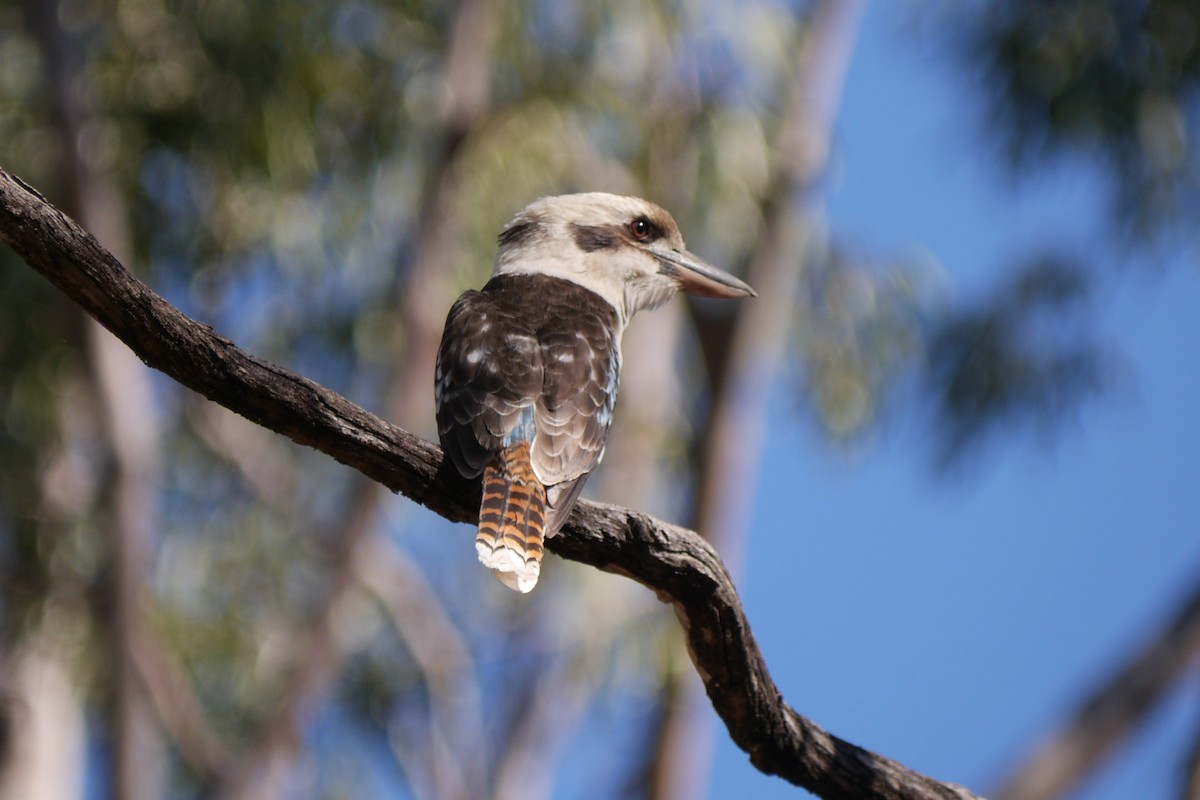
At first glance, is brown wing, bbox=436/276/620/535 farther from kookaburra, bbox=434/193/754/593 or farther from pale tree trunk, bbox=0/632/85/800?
pale tree trunk, bbox=0/632/85/800

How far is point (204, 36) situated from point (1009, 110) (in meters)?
3.55

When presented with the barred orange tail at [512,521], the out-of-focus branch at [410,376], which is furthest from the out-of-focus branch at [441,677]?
the barred orange tail at [512,521]

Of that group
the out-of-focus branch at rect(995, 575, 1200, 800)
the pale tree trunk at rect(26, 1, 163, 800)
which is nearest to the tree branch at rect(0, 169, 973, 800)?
the out-of-focus branch at rect(995, 575, 1200, 800)

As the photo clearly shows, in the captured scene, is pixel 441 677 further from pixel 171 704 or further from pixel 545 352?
pixel 545 352

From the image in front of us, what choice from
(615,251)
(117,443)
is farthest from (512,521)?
(117,443)

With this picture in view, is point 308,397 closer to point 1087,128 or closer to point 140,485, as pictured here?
point 140,485

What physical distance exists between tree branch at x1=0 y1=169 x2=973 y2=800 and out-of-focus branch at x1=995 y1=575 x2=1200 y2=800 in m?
2.86

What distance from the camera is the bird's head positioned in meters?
3.18

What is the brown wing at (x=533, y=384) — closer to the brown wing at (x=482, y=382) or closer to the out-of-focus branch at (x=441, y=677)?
the brown wing at (x=482, y=382)

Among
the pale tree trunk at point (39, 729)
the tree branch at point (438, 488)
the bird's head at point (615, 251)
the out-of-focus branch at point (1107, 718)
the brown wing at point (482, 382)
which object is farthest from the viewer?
the pale tree trunk at point (39, 729)

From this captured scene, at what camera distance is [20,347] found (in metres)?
6.46

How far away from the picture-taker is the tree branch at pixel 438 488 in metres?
1.96

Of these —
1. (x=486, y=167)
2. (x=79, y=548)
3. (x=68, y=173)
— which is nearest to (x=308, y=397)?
(x=68, y=173)

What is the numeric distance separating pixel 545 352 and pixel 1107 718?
325 cm
